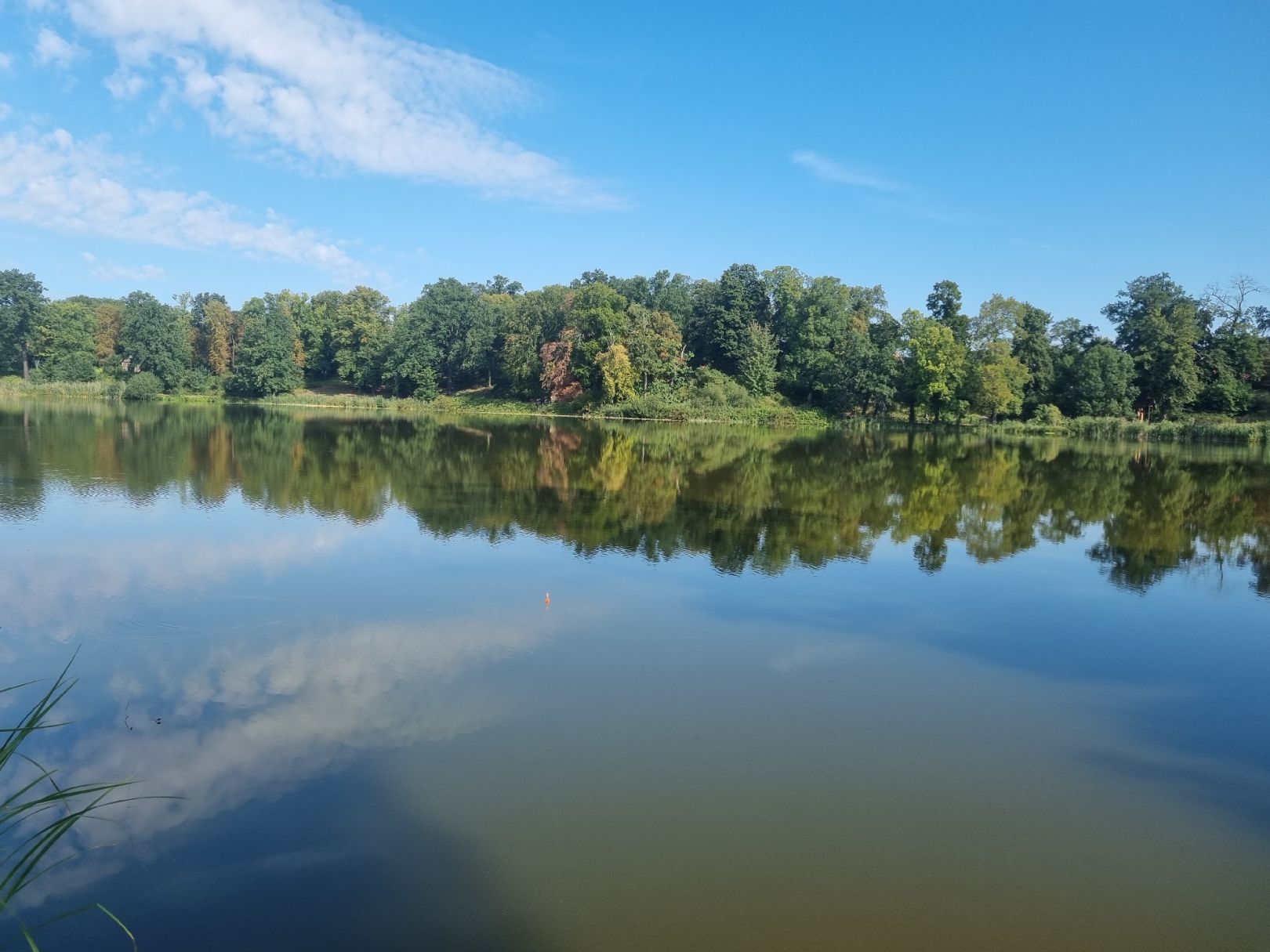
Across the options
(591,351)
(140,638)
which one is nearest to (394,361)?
(591,351)

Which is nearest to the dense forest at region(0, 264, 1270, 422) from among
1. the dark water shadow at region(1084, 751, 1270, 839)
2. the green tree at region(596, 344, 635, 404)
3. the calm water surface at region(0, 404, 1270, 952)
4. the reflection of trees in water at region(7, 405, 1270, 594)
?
the green tree at region(596, 344, 635, 404)

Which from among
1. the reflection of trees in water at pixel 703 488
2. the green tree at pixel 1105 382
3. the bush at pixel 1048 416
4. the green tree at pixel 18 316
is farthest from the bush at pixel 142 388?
the green tree at pixel 1105 382

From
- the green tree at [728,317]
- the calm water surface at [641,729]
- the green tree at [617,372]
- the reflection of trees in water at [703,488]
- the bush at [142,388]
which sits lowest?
the calm water surface at [641,729]

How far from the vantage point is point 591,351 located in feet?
→ 210

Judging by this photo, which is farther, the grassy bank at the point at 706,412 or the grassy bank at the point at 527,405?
the grassy bank at the point at 527,405

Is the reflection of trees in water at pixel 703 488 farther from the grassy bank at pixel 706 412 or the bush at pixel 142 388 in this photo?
the bush at pixel 142 388

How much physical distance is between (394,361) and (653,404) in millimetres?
25360

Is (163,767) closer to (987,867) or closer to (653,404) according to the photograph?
(987,867)

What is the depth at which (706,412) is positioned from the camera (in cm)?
6194

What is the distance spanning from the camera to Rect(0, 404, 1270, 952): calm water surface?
4836mm

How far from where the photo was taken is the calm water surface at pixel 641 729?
4.84m

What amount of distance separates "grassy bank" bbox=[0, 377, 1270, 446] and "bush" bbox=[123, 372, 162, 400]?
749 millimetres

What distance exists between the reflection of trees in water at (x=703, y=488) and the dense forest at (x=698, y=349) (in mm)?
21907

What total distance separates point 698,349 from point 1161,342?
35.8 m
